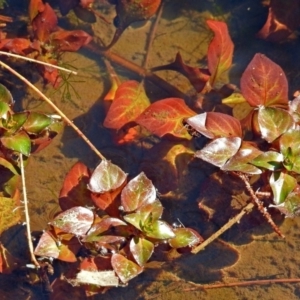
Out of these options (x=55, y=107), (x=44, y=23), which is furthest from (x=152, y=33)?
(x=55, y=107)

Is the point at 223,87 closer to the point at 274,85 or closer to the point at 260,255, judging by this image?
the point at 274,85

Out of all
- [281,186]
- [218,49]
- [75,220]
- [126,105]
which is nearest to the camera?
[281,186]

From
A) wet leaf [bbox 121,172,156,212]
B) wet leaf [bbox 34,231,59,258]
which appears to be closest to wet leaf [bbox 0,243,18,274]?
wet leaf [bbox 34,231,59,258]

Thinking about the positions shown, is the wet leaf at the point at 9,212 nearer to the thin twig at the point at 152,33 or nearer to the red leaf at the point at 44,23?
the red leaf at the point at 44,23

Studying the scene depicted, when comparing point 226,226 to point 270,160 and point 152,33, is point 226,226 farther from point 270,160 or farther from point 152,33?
point 152,33

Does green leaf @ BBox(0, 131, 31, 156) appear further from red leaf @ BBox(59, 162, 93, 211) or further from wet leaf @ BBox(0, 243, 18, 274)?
wet leaf @ BBox(0, 243, 18, 274)

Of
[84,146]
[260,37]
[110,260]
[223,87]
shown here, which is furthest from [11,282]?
[260,37]
